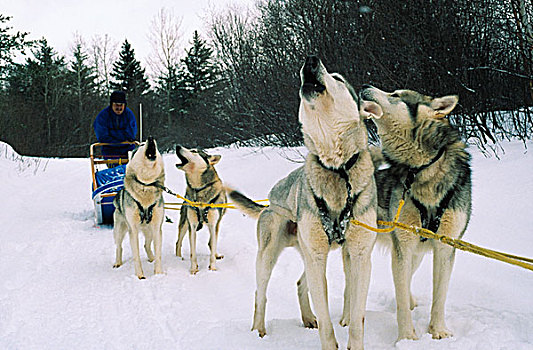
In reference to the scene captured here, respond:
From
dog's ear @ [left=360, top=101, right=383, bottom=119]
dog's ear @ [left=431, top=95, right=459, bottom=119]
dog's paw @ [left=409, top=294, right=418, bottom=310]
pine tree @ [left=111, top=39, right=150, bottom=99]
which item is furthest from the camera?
pine tree @ [left=111, top=39, right=150, bottom=99]

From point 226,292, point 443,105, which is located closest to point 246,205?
point 226,292

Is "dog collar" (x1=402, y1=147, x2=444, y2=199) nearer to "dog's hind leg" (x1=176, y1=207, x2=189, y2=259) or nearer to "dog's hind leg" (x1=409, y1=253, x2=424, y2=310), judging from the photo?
"dog's hind leg" (x1=409, y1=253, x2=424, y2=310)

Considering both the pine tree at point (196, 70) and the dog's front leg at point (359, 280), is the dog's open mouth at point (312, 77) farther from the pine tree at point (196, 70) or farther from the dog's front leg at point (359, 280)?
the pine tree at point (196, 70)

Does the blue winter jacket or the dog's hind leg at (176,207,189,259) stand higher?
the blue winter jacket

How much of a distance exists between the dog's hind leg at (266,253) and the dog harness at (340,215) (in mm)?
602

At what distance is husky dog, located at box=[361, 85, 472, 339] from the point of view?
2.63m

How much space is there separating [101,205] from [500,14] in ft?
25.3

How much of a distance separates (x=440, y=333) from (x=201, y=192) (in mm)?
3387

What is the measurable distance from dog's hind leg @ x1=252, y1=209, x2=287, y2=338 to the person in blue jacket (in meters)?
5.17

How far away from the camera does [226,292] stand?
4.15 m

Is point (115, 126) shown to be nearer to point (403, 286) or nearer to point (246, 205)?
point (246, 205)

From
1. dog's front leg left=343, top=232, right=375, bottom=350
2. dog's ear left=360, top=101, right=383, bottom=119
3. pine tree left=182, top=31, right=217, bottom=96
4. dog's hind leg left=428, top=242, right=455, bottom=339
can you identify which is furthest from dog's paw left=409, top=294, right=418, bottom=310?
pine tree left=182, top=31, right=217, bottom=96

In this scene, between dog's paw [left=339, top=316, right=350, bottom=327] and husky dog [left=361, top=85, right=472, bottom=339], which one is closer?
husky dog [left=361, top=85, right=472, bottom=339]

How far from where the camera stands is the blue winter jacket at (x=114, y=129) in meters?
7.24
